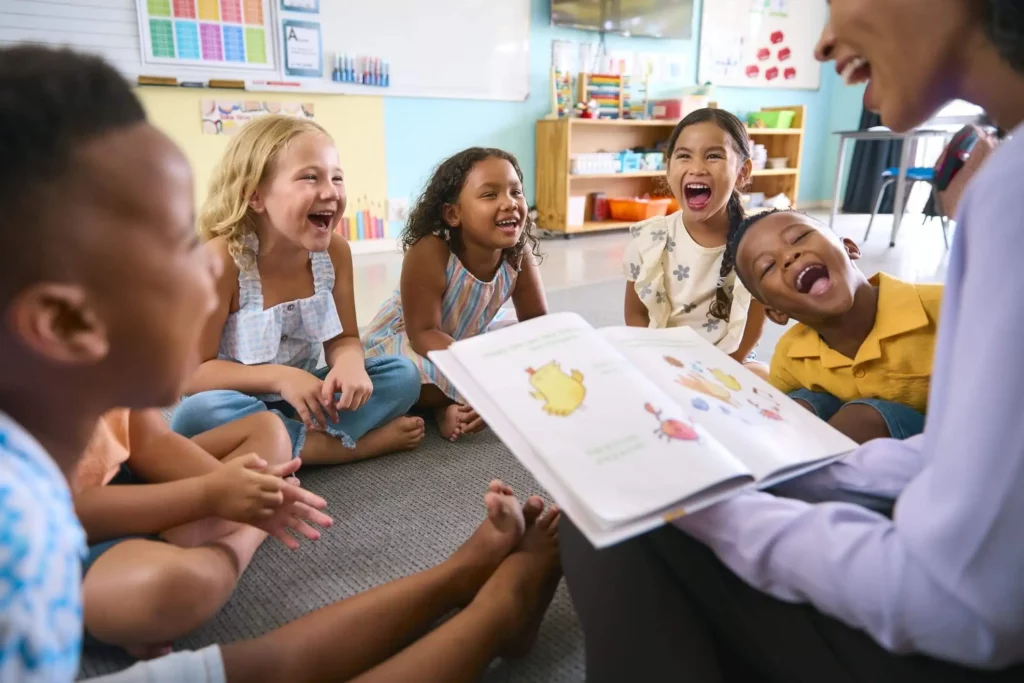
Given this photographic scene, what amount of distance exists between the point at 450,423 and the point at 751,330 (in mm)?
653

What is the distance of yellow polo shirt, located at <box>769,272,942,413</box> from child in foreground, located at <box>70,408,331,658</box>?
75cm

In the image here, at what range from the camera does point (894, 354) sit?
960 mm

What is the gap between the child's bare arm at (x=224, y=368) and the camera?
1.13 m

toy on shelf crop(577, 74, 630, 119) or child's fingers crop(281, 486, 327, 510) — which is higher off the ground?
toy on shelf crop(577, 74, 630, 119)

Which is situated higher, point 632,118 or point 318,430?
point 632,118

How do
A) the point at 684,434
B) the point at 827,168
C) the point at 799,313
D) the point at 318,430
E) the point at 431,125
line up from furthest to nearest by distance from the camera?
the point at 827,168
the point at 431,125
the point at 318,430
the point at 799,313
the point at 684,434

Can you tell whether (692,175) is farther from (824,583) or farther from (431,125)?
(431,125)

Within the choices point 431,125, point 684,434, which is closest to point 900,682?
point 684,434

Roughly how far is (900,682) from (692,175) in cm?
116

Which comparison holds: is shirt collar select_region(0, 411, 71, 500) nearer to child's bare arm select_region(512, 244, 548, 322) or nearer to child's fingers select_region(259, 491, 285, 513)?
child's fingers select_region(259, 491, 285, 513)

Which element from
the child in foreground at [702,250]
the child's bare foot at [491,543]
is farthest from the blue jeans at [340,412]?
the child in foreground at [702,250]

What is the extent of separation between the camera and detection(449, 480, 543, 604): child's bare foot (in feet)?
2.49

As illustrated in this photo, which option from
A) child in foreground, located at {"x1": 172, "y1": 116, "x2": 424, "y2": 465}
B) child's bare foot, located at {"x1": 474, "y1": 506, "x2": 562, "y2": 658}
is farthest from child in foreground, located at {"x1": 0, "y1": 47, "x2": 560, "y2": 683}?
child in foreground, located at {"x1": 172, "y1": 116, "x2": 424, "y2": 465}

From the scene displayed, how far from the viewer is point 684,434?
539 millimetres
